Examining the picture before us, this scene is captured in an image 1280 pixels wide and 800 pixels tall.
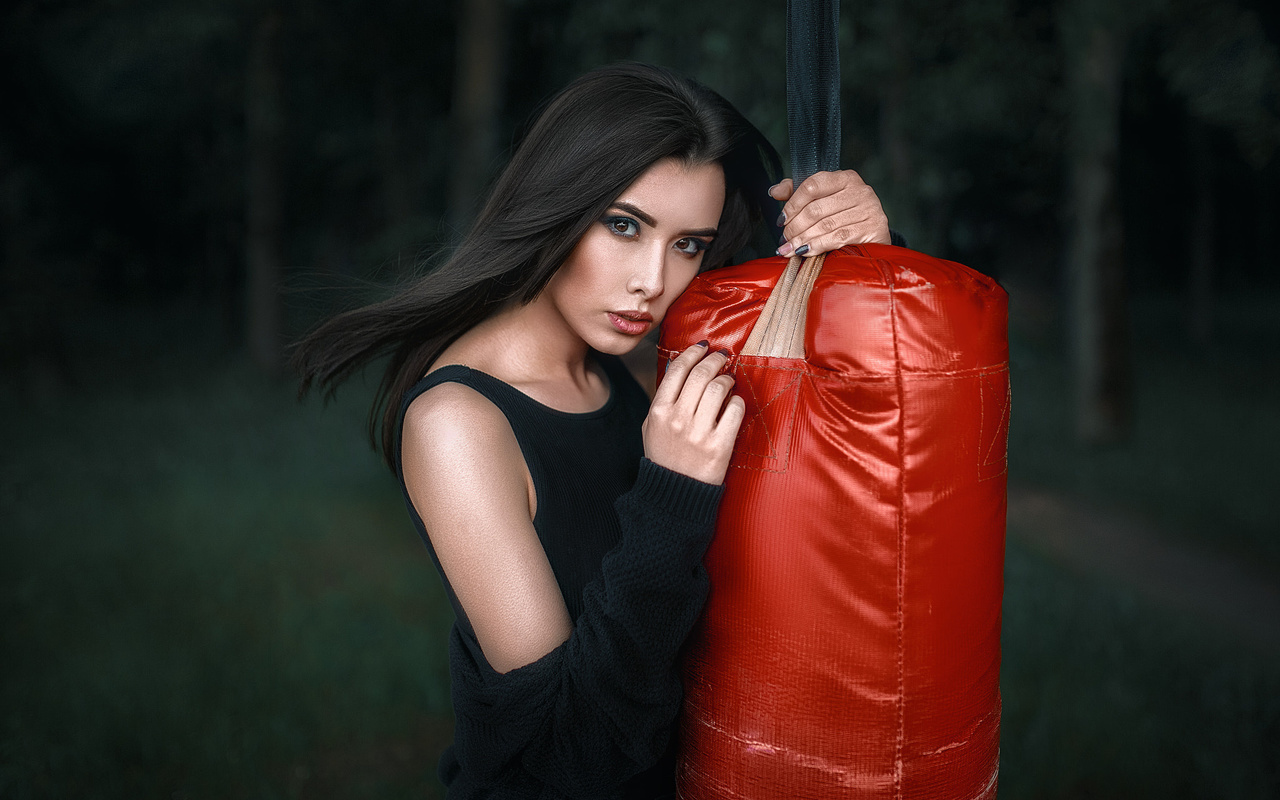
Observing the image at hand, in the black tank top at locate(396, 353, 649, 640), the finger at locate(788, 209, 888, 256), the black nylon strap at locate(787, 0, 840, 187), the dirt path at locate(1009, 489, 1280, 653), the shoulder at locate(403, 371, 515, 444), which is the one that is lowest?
the dirt path at locate(1009, 489, 1280, 653)

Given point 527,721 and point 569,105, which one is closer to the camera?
point 527,721

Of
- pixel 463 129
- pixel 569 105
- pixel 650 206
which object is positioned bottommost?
pixel 650 206

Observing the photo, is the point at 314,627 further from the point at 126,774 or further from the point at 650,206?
the point at 650,206

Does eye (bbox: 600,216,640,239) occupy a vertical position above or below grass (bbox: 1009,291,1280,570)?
above

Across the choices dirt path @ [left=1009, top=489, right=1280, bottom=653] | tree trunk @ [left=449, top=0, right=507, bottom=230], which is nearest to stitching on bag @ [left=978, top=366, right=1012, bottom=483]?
dirt path @ [left=1009, top=489, right=1280, bottom=653]

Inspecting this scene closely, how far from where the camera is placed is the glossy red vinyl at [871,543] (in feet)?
4.26

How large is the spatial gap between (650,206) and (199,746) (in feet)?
11.5

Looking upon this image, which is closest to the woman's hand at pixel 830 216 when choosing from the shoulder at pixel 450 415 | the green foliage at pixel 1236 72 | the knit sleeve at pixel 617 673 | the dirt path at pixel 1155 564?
the knit sleeve at pixel 617 673

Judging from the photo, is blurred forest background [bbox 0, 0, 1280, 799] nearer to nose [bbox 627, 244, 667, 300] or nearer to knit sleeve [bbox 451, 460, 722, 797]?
nose [bbox 627, 244, 667, 300]

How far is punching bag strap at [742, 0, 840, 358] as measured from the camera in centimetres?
Result: 142

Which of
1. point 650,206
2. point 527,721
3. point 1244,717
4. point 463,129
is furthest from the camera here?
point 463,129

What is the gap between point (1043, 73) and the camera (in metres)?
6.47

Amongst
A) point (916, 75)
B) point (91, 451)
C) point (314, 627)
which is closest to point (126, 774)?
point (314, 627)

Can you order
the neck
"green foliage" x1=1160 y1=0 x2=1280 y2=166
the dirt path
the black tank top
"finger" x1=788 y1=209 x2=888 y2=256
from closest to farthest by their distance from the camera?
"finger" x1=788 y1=209 x2=888 y2=256, the black tank top, the neck, "green foliage" x1=1160 y1=0 x2=1280 y2=166, the dirt path
